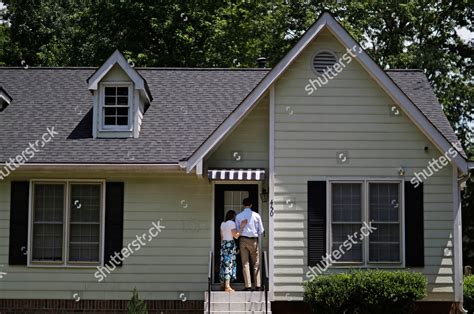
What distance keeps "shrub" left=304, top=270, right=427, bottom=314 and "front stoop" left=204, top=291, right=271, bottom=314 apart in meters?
1.03

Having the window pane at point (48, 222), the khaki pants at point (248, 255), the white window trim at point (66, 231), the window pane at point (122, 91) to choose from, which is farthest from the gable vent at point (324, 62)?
the window pane at point (48, 222)

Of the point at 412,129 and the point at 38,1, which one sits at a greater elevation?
the point at 38,1

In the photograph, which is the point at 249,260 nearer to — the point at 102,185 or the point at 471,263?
the point at 102,185

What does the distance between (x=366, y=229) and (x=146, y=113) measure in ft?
19.6

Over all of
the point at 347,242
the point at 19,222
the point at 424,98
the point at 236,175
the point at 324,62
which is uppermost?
the point at 324,62

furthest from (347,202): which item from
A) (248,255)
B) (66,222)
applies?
(66,222)

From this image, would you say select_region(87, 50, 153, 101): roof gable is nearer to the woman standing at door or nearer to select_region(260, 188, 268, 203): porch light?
select_region(260, 188, 268, 203): porch light

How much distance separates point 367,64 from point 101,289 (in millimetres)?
7480

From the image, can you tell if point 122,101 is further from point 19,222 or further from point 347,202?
point 347,202

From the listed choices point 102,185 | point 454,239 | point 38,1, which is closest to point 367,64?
point 454,239

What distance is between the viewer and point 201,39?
34594 millimetres

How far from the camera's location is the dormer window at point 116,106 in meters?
20.0

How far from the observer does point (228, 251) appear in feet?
59.2

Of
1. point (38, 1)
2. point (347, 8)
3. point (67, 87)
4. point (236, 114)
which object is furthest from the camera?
point (38, 1)
